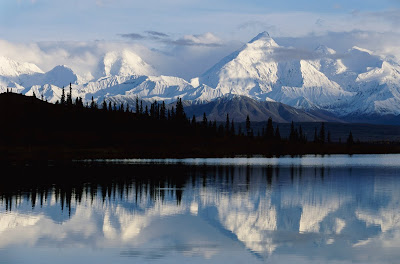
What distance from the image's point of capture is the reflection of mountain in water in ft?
144

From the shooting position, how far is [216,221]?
175 ft

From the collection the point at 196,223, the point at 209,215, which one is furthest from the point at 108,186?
the point at 196,223

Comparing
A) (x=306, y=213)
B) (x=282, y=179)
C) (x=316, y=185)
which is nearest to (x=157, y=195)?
(x=306, y=213)

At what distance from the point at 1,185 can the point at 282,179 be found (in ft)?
132

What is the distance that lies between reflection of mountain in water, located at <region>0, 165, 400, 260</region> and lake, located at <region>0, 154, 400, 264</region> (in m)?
0.07

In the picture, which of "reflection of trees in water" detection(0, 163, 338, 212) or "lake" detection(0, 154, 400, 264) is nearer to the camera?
"lake" detection(0, 154, 400, 264)

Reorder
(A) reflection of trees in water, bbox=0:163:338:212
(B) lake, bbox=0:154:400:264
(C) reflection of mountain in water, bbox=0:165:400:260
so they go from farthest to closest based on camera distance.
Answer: (A) reflection of trees in water, bbox=0:163:338:212
(C) reflection of mountain in water, bbox=0:165:400:260
(B) lake, bbox=0:154:400:264

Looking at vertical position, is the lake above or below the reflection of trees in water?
above

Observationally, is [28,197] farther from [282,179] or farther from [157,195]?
[282,179]

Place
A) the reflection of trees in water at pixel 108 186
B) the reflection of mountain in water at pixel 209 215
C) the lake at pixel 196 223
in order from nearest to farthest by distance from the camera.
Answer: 1. the lake at pixel 196 223
2. the reflection of mountain in water at pixel 209 215
3. the reflection of trees in water at pixel 108 186

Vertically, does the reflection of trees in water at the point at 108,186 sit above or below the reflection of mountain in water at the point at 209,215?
below

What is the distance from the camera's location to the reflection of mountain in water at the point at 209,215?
1729 inches

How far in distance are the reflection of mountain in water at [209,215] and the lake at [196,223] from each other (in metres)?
0.07

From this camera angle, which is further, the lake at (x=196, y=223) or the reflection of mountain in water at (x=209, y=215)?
the reflection of mountain in water at (x=209, y=215)
